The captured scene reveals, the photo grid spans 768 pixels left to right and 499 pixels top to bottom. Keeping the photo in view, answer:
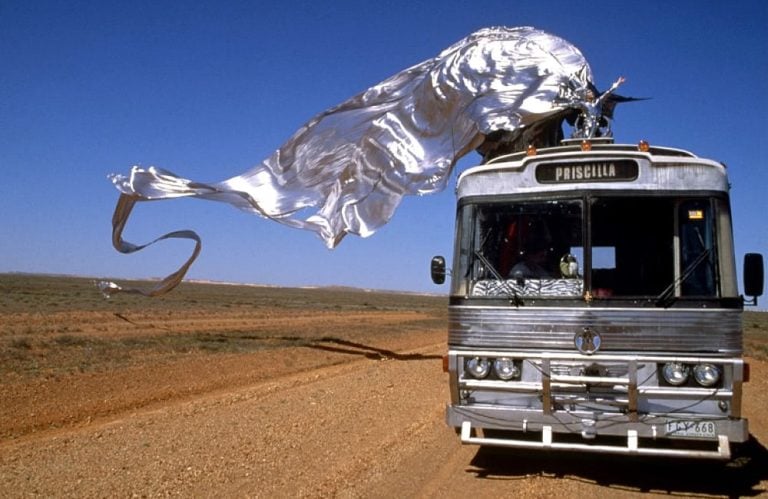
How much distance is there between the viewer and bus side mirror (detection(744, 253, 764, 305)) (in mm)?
6387

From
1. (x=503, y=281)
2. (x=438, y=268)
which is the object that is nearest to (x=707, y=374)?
(x=503, y=281)

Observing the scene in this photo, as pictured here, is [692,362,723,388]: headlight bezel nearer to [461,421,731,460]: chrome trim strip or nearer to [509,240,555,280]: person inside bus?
[461,421,731,460]: chrome trim strip

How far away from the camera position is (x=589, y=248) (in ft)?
21.1

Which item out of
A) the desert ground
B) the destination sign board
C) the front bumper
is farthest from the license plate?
the destination sign board

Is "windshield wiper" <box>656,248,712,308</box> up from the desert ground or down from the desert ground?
up

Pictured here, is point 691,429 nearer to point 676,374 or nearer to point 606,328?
point 676,374

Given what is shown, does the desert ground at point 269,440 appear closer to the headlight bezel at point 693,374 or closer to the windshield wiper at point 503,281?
the headlight bezel at point 693,374

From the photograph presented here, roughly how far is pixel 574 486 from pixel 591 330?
1544 millimetres

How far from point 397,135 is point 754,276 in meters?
6.95

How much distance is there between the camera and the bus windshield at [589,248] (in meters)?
6.29

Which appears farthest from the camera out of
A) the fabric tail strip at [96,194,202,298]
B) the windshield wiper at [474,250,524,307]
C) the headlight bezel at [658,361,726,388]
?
the fabric tail strip at [96,194,202,298]

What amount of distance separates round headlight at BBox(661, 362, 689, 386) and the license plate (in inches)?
13.1

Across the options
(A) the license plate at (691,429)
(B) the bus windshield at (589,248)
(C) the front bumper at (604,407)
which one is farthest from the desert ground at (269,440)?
(B) the bus windshield at (589,248)

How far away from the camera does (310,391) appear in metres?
12.3
